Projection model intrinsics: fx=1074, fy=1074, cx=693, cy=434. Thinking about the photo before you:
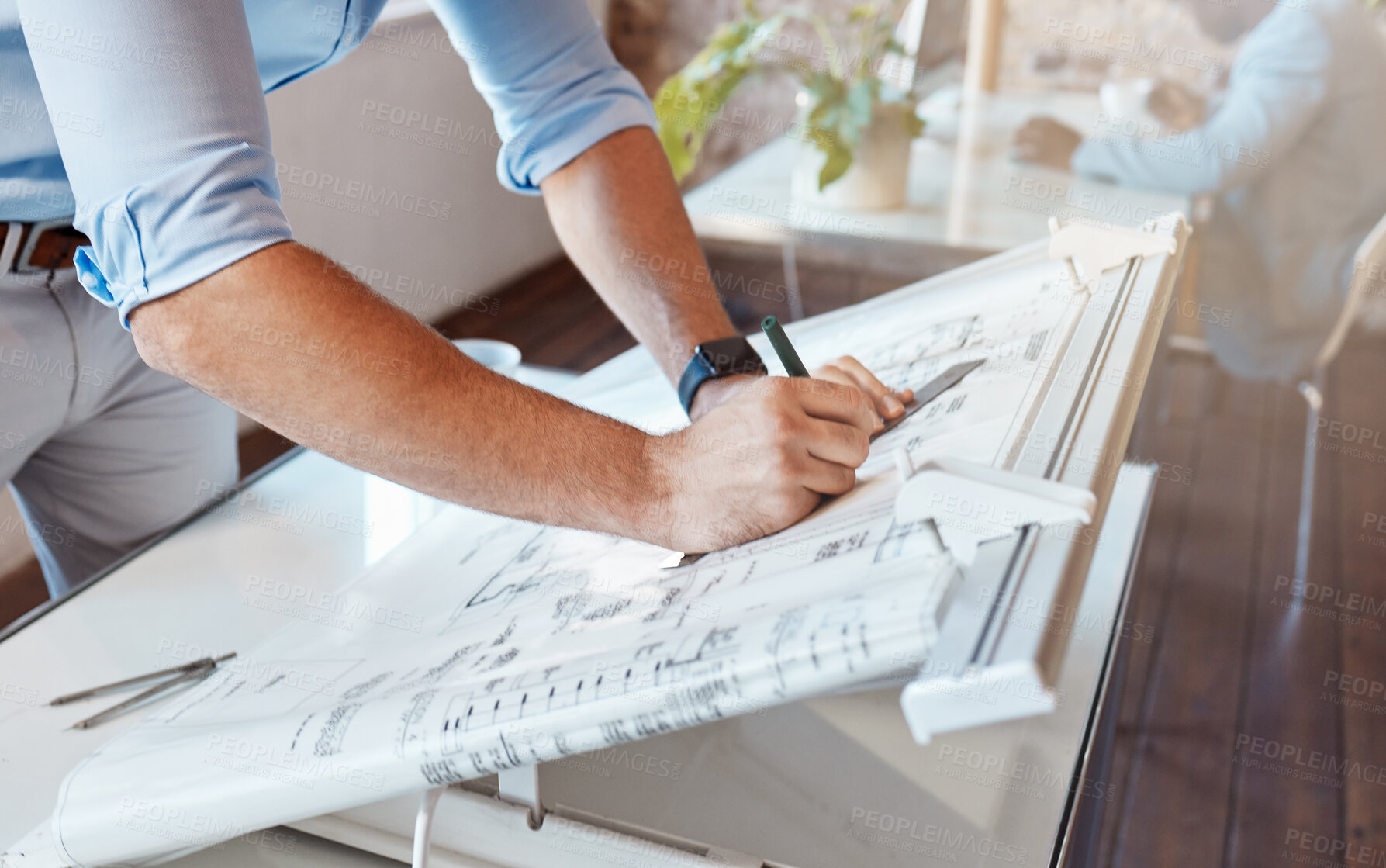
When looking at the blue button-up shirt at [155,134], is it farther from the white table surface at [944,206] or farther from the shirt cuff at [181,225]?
the white table surface at [944,206]

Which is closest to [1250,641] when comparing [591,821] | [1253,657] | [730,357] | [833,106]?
[1253,657]

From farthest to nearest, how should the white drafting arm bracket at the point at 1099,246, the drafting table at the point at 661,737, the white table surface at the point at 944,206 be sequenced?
the white table surface at the point at 944,206 < the white drafting arm bracket at the point at 1099,246 < the drafting table at the point at 661,737

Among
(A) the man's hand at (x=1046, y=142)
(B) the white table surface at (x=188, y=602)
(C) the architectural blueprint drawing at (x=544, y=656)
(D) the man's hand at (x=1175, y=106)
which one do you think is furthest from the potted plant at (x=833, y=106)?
(C) the architectural blueprint drawing at (x=544, y=656)

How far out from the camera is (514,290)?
4113 millimetres

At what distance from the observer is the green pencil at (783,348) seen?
2.85ft

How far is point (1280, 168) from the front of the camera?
2.34 meters

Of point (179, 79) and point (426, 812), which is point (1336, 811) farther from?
point (179, 79)

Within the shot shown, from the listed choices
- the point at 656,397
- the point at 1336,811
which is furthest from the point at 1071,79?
the point at 656,397

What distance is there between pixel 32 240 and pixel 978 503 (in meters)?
0.90

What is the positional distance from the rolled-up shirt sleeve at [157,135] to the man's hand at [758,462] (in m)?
0.31

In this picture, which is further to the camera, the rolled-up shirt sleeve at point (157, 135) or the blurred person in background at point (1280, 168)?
the blurred person in background at point (1280, 168)

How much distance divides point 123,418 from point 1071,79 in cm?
380

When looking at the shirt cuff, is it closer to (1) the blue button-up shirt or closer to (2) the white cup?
(1) the blue button-up shirt

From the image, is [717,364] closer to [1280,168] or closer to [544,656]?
[544,656]
